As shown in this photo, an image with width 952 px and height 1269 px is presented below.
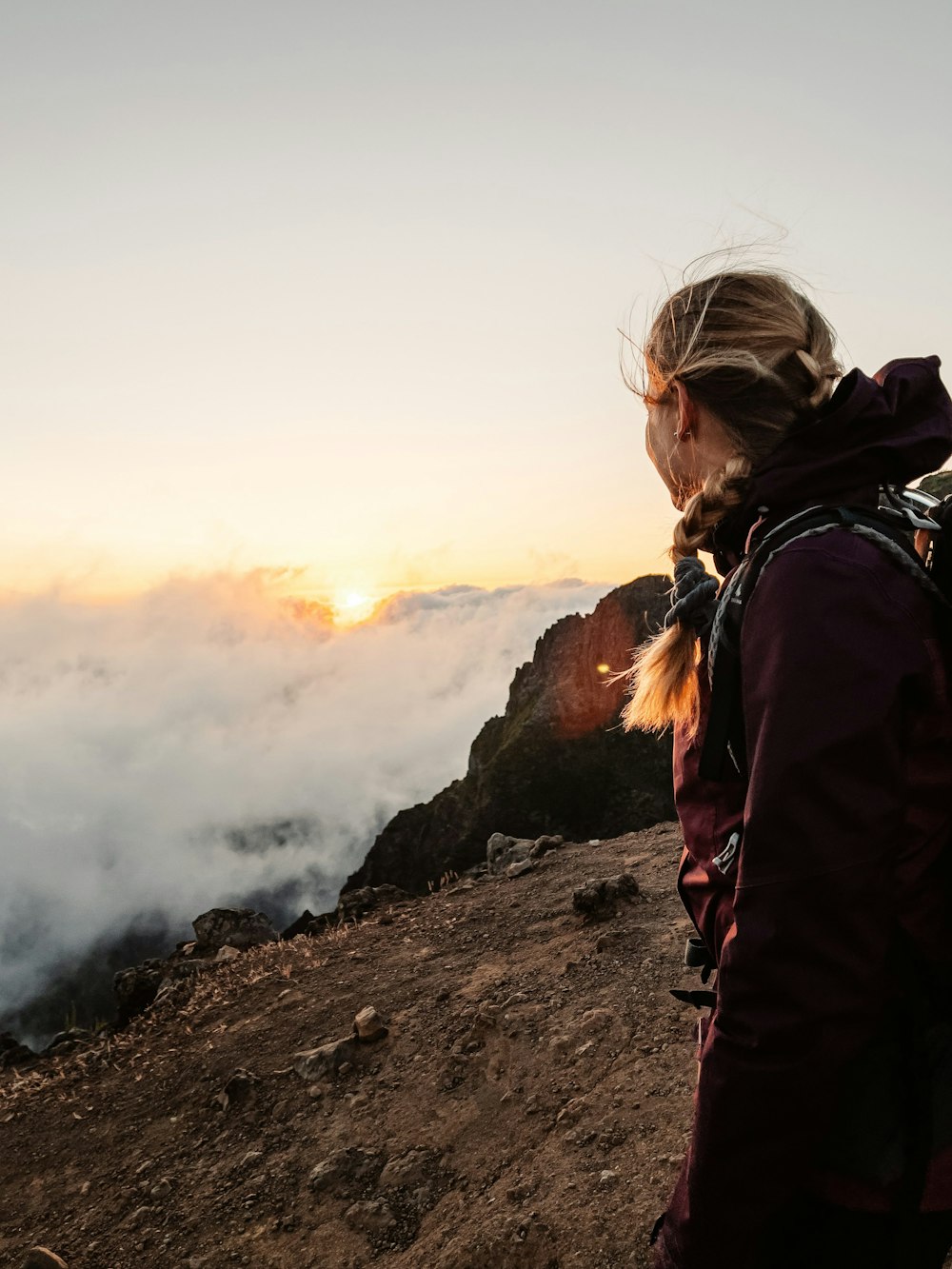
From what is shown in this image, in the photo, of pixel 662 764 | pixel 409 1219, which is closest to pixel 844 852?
pixel 409 1219

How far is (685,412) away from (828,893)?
42.4 inches

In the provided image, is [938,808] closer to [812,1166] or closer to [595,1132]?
[812,1166]

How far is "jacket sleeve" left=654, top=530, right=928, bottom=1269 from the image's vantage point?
1.35 metres

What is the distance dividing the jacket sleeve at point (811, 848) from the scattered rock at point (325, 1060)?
550cm

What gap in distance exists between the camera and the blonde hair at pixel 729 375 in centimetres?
175

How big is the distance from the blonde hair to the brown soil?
125 inches

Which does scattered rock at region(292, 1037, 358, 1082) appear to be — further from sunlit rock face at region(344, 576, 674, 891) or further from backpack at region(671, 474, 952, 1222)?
sunlit rock face at region(344, 576, 674, 891)

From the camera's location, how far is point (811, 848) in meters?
1.36

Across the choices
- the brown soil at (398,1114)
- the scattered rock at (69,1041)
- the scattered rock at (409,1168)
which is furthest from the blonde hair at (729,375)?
the scattered rock at (69,1041)

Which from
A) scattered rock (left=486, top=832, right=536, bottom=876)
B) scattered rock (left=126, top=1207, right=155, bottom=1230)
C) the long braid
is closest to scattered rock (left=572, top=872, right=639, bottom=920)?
scattered rock (left=486, top=832, right=536, bottom=876)

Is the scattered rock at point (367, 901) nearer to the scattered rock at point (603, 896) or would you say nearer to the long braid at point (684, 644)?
the scattered rock at point (603, 896)

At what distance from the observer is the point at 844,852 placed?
4.44ft

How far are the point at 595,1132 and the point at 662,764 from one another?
143 feet

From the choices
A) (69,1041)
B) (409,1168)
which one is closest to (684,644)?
(409,1168)
